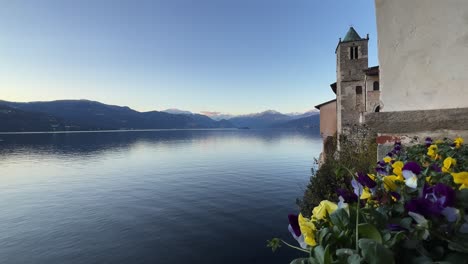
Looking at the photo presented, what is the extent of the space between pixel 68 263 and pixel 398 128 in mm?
14683

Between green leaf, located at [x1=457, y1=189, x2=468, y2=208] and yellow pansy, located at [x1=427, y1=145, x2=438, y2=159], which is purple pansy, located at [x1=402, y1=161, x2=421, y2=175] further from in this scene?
yellow pansy, located at [x1=427, y1=145, x2=438, y2=159]

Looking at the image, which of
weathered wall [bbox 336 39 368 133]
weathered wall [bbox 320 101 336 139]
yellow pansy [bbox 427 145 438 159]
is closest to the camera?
yellow pansy [bbox 427 145 438 159]

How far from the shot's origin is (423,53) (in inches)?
140

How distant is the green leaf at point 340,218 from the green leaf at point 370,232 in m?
0.10

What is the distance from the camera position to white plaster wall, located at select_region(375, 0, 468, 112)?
10.8ft

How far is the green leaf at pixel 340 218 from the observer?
1040 millimetres

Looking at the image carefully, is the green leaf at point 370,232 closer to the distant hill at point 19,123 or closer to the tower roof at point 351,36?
the tower roof at point 351,36

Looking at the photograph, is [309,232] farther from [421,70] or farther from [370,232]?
[421,70]

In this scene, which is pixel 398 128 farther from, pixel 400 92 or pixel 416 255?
pixel 416 255

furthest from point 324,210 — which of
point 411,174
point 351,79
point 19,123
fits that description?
point 19,123

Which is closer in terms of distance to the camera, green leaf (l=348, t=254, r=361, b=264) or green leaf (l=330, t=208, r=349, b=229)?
green leaf (l=348, t=254, r=361, b=264)

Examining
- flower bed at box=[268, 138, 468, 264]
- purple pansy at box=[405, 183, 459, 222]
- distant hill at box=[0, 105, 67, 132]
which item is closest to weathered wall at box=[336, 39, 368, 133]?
flower bed at box=[268, 138, 468, 264]

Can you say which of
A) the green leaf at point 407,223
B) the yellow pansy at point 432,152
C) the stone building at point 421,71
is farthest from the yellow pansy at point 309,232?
the stone building at point 421,71

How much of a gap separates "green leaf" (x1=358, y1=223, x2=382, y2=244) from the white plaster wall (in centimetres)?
358
